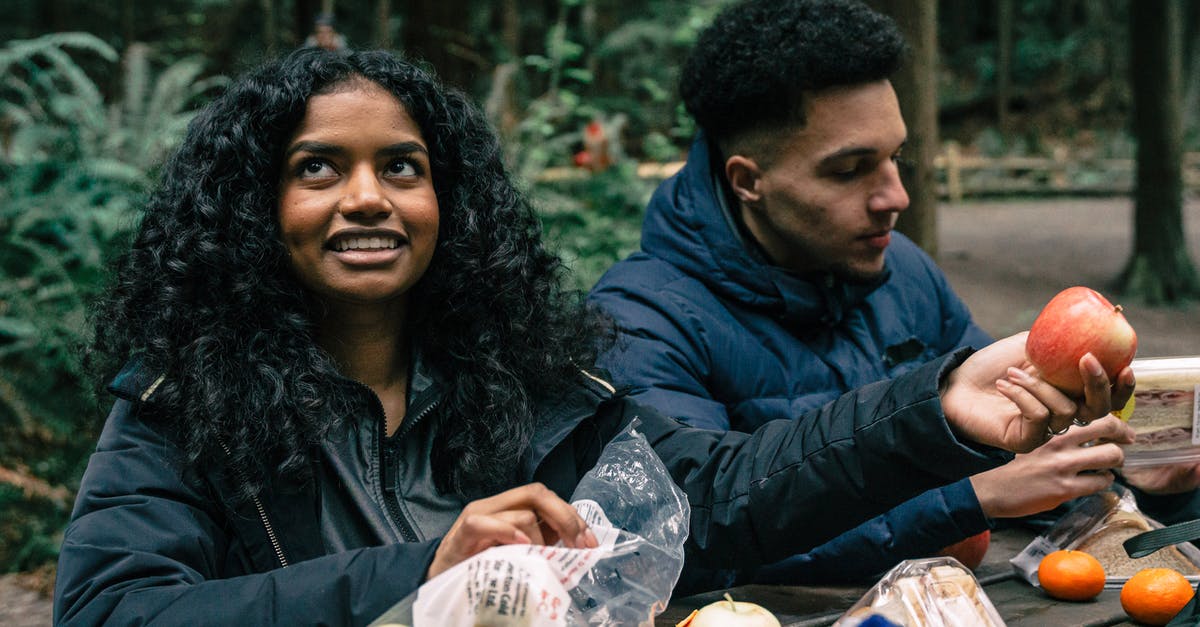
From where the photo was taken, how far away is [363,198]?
6.03ft

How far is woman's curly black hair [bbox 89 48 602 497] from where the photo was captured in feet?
5.97

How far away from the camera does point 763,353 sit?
2545 mm

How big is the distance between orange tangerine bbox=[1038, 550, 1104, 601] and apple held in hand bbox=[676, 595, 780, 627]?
28.2 inches

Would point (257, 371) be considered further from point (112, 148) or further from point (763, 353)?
point (112, 148)

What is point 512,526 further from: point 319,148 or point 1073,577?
point 1073,577

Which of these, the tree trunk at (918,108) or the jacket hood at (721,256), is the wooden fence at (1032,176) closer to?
the tree trunk at (918,108)

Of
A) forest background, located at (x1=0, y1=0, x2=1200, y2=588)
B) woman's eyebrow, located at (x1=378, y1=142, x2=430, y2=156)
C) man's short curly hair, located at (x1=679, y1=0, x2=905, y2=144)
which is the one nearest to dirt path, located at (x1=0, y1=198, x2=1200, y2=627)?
forest background, located at (x1=0, y1=0, x2=1200, y2=588)

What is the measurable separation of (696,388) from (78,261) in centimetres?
394

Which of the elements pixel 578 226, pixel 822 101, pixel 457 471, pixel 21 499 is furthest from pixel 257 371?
pixel 578 226

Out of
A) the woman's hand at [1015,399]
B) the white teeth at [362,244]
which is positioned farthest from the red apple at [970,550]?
the white teeth at [362,244]

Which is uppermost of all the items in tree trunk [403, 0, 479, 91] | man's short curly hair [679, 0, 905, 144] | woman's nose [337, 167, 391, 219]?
tree trunk [403, 0, 479, 91]

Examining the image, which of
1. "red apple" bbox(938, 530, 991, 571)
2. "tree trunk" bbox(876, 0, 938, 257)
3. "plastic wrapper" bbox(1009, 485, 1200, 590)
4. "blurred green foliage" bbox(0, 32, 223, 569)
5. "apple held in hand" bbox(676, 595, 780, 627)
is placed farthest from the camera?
"blurred green foliage" bbox(0, 32, 223, 569)

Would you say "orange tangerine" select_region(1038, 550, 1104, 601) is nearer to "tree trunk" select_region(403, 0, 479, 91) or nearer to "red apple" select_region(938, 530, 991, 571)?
"red apple" select_region(938, 530, 991, 571)

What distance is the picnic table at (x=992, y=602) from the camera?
194cm
